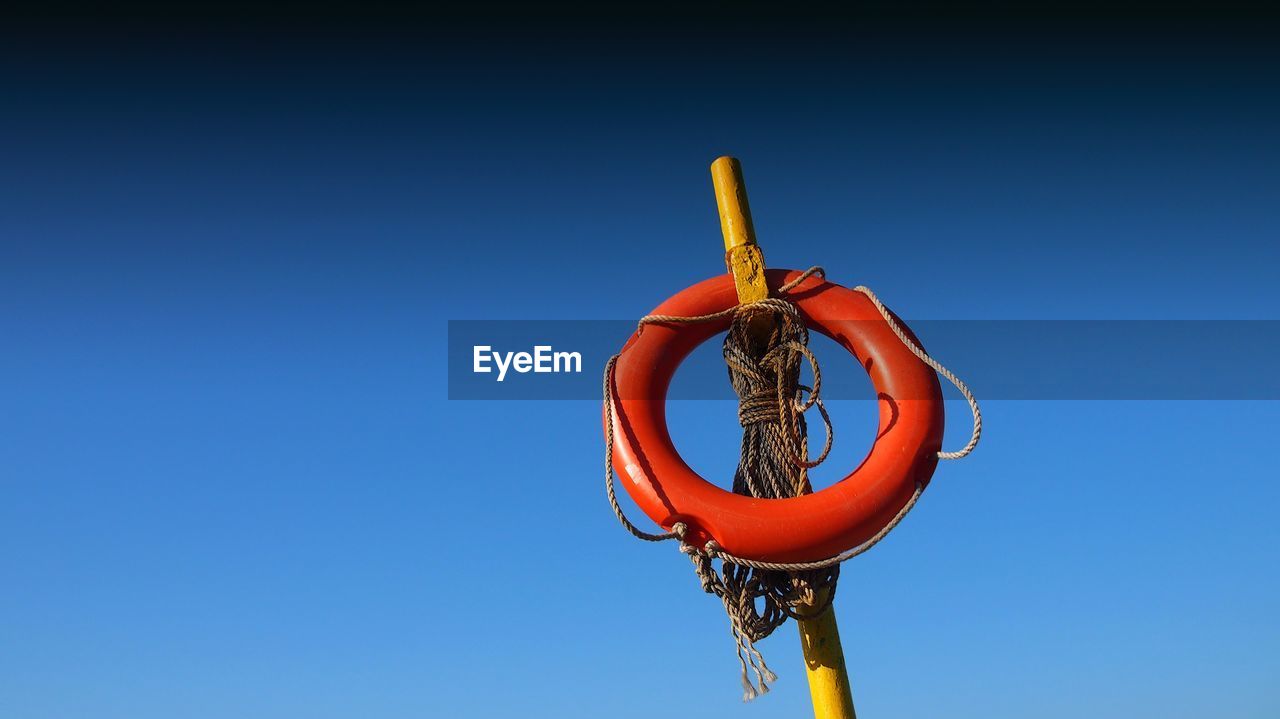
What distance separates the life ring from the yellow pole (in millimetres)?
55

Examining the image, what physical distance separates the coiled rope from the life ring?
30 mm

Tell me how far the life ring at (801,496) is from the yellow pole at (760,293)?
0.18 feet

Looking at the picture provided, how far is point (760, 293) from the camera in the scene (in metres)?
2.96

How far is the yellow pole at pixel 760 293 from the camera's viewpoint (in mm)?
2627

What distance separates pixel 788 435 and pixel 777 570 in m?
0.40

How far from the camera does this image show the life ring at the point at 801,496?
8.75 ft

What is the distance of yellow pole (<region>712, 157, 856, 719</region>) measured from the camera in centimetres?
263

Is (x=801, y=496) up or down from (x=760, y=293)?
down

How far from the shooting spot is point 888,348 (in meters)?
2.96

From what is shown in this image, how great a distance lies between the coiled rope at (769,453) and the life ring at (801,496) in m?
0.03

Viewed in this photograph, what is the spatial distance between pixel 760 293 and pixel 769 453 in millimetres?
447

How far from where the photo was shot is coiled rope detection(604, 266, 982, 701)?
106 inches

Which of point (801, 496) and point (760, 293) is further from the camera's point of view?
point (760, 293)

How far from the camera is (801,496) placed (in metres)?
2.76
